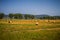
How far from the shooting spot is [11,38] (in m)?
3.45

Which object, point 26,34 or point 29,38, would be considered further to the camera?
point 26,34

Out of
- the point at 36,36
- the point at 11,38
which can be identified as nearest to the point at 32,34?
the point at 36,36

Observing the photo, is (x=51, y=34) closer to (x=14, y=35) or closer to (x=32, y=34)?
(x=32, y=34)

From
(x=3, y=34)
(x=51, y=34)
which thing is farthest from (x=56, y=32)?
(x=3, y=34)

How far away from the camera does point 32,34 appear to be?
3.83m

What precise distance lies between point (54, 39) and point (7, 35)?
144 centimetres

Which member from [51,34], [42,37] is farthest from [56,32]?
[42,37]

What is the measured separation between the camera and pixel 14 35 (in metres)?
3.64

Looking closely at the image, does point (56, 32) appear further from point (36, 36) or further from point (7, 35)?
point (7, 35)

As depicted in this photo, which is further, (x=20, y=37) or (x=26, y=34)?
(x=26, y=34)

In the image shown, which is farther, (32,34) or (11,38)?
(32,34)

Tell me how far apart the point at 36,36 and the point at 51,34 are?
1.64 feet

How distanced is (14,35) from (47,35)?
106 centimetres

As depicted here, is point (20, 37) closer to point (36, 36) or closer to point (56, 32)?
point (36, 36)
